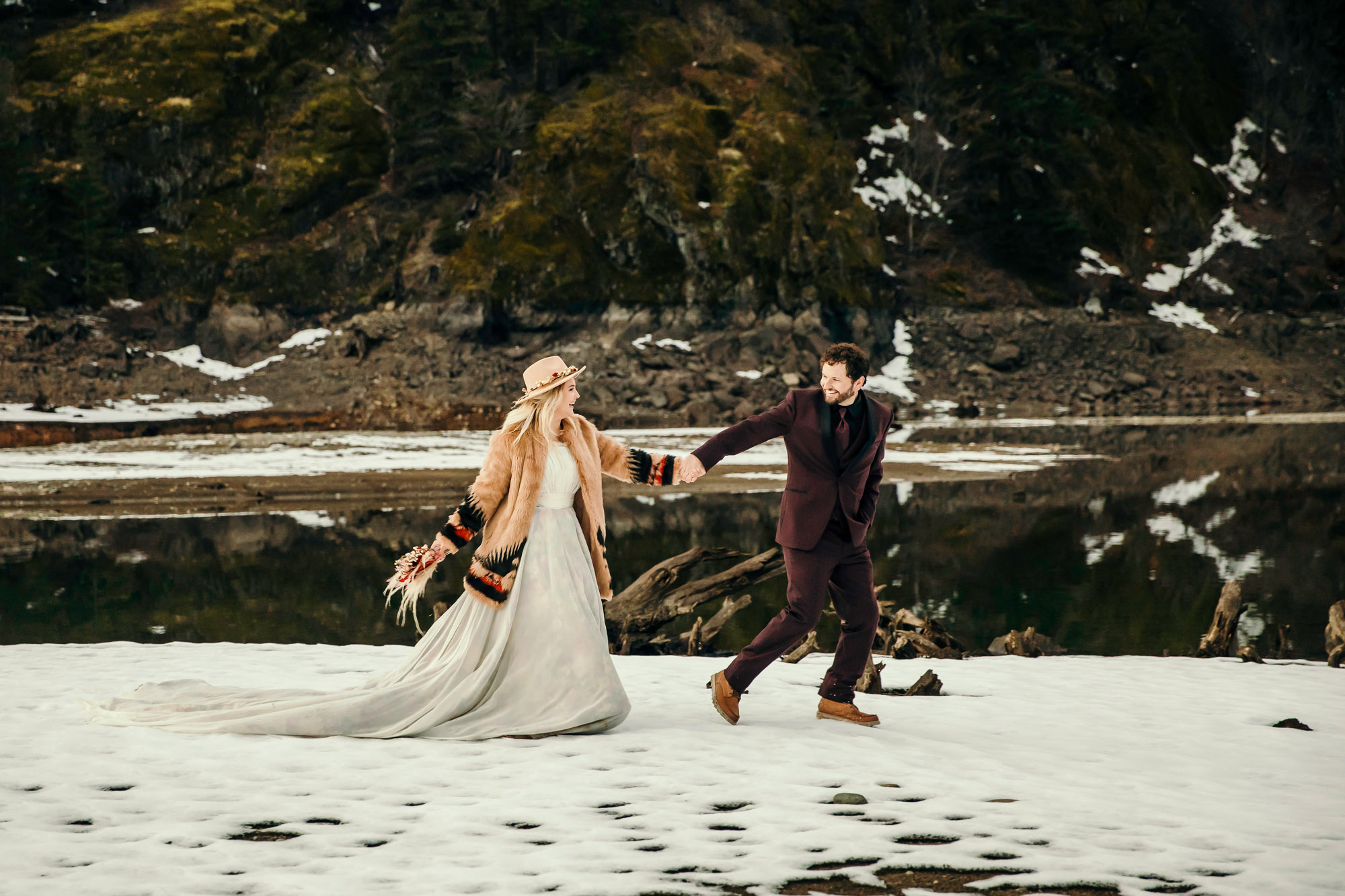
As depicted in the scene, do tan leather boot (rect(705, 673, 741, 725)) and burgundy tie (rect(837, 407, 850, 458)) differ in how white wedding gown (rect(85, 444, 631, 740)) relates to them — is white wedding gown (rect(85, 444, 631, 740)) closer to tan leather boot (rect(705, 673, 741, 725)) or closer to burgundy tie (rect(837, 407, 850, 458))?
tan leather boot (rect(705, 673, 741, 725))

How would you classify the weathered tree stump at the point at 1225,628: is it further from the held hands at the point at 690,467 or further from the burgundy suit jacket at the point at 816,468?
the held hands at the point at 690,467

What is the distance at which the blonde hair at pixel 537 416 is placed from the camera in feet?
19.3

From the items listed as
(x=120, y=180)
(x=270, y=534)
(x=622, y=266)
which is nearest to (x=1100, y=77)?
(x=622, y=266)

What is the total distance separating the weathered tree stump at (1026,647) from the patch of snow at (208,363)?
35.2m

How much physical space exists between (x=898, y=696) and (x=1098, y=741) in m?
1.48

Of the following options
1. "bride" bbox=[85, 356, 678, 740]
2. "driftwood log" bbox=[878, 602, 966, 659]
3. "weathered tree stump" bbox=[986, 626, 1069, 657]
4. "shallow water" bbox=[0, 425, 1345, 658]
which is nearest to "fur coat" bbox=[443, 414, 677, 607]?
"bride" bbox=[85, 356, 678, 740]

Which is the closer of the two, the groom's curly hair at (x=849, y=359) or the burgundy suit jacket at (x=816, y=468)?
the groom's curly hair at (x=849, y=359)

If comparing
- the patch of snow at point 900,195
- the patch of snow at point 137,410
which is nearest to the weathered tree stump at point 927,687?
the patch of snow at point 137,410

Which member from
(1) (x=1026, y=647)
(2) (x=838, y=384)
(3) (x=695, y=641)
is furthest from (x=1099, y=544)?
(2) (x=838, y=384)

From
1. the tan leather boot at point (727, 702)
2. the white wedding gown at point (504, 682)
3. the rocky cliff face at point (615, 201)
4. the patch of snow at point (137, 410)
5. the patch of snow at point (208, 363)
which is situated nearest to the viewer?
the white wedding gown at point (504, 682)

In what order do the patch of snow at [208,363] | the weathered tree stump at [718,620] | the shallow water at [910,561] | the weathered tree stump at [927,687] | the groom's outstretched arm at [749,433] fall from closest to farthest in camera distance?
the groom's outstretched arm at [749,433]
the weathered tree stump at [927,687]
the weathered tree stump at [718,620]
the shallow water at [910,561]
the patch of snow at [208,363]

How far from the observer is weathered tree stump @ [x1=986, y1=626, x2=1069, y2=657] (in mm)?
9078

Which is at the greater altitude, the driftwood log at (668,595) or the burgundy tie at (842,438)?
the burgundy tie at (842,438)

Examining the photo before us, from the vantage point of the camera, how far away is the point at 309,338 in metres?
42.1
